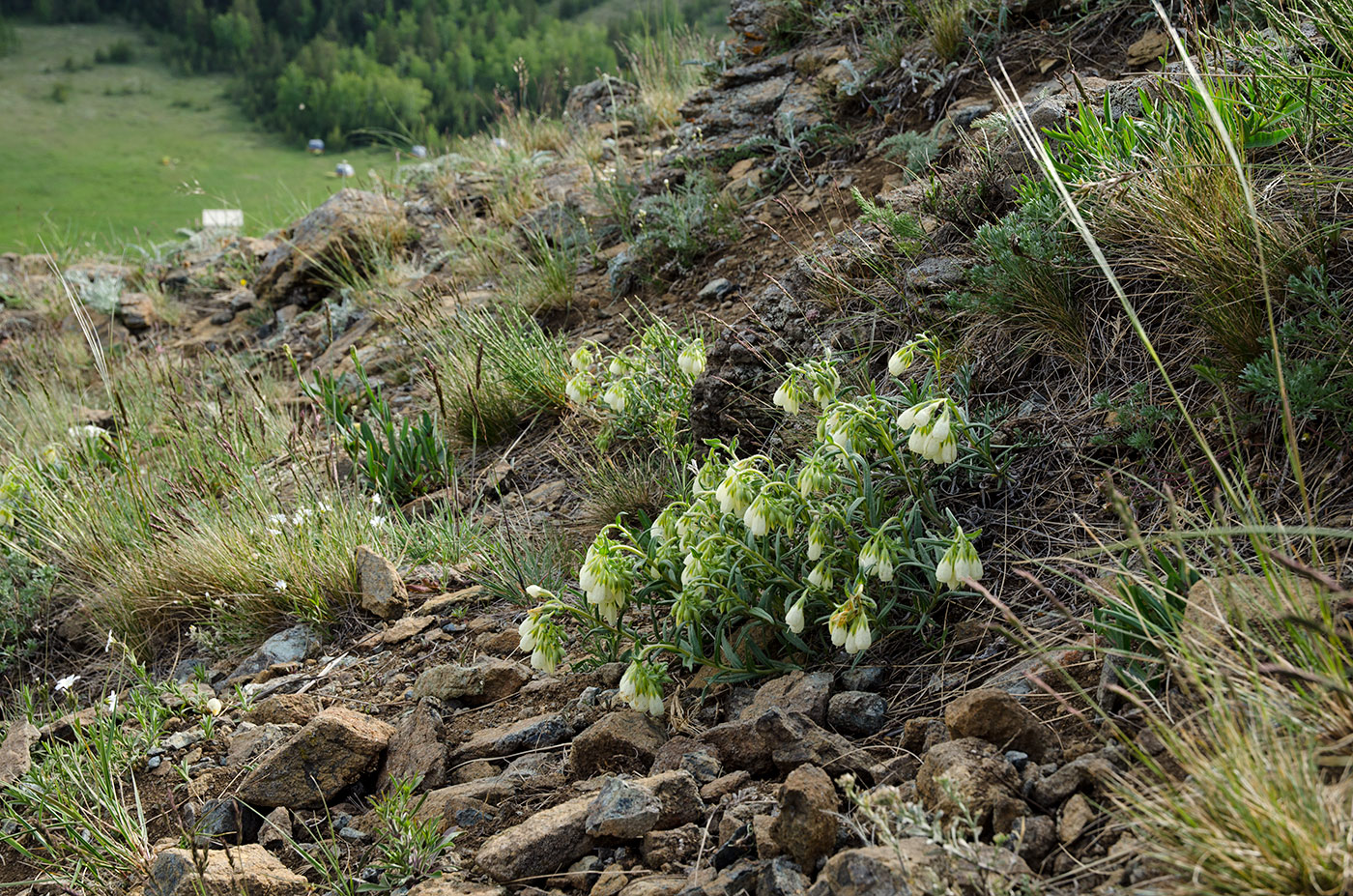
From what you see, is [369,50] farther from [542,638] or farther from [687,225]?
[542,638]

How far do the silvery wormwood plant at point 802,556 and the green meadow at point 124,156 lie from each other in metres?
7.34

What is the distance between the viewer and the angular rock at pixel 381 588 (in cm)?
300

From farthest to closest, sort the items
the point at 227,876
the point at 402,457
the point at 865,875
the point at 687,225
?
the point at 687,225
the point at 402,457
the point at 227,876
the point at 865,875

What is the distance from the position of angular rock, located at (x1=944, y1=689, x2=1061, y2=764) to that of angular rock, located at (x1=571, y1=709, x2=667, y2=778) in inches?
27.3

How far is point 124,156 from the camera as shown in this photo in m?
10.0

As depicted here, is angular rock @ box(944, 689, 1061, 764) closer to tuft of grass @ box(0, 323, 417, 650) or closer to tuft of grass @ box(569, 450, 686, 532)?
tuft of grass @ box(569, 450, 686, 532)

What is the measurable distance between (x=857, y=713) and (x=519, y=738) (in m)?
0.83

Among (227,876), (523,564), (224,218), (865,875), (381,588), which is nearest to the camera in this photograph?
(865,875)

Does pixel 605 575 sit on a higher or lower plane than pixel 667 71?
lower

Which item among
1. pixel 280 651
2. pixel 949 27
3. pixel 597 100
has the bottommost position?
pixel 280 651

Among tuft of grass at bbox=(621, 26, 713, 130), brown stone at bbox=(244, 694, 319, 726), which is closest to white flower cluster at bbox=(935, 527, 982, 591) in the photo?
brown stone at bbox=(244, 694, 319, 726)

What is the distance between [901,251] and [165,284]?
7409 mm

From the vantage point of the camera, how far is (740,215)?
470cm

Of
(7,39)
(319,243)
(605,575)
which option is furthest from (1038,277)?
(7,39)
